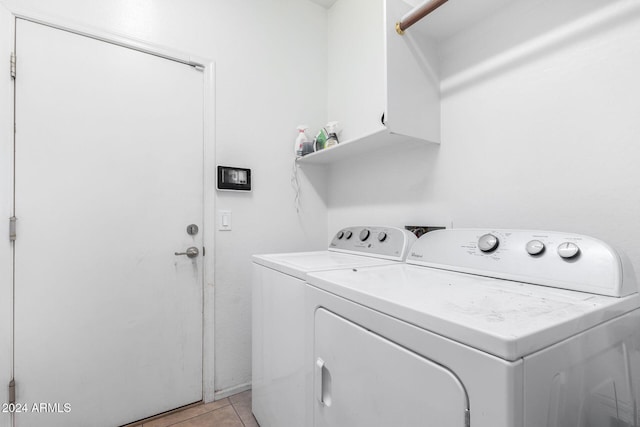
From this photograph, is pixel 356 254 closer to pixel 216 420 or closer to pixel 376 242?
pixel 376 242

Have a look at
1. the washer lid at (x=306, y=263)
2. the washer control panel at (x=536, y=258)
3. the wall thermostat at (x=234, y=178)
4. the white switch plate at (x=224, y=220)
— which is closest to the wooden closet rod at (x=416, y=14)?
the washer control panel at (x=536, y=258)

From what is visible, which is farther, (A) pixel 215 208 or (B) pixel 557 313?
(A) pixel 215 208

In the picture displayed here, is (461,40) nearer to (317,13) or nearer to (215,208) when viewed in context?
(317,13)

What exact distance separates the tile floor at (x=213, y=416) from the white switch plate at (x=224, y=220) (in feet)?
3.51

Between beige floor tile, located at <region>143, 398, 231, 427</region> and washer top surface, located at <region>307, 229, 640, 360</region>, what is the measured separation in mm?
1333

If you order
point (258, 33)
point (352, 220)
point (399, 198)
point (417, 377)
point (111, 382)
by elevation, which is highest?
point (258, 33)

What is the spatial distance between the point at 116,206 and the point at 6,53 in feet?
2.69

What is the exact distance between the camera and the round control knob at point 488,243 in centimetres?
98

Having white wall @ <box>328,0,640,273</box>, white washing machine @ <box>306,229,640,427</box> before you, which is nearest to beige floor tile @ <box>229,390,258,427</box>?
white washing machine @ <box>306,229,640,427</box>

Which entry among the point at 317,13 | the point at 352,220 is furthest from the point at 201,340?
the point at 317,13

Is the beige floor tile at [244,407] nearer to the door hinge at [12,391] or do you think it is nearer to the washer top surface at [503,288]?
the door hinge at [12,391]

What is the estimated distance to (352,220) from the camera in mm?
2027

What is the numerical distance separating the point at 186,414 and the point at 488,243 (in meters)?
1.85

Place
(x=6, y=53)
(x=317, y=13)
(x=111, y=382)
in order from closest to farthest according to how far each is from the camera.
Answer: (x=6, y=53) < (x=111, y=382) < (x=317, y=13)
